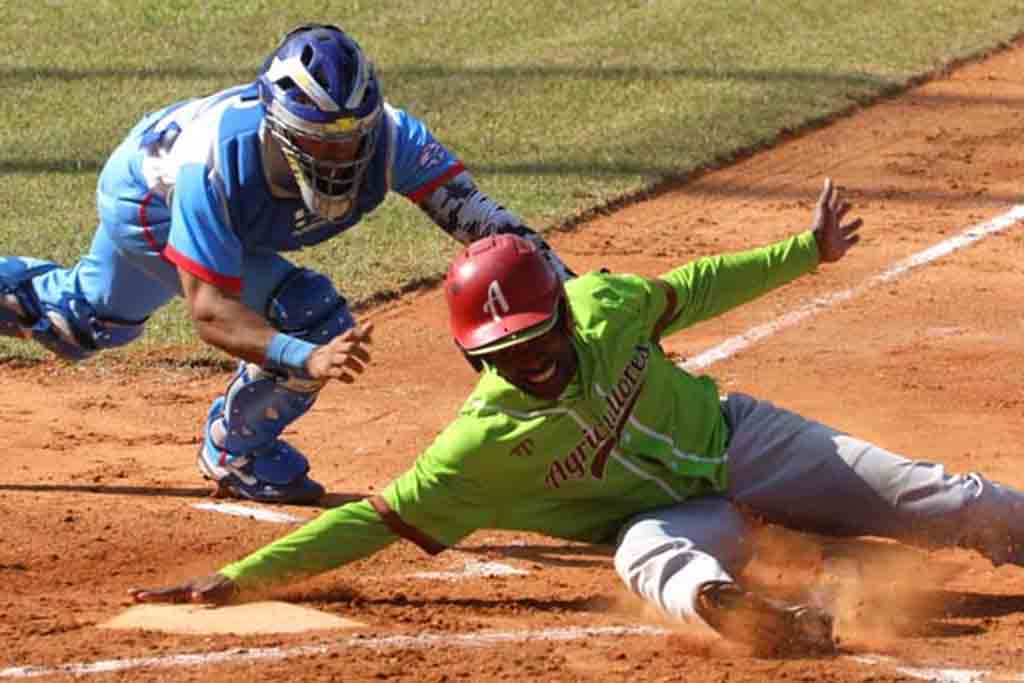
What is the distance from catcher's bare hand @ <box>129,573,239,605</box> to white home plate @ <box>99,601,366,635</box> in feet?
0.24

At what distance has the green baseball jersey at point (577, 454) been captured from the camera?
18.9 ft

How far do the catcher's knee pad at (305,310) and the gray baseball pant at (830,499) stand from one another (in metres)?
1.47

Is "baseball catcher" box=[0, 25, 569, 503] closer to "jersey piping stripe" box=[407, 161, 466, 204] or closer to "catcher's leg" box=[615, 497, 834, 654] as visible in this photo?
"jersey piping stripe" box=[407, 161, 466, 204]

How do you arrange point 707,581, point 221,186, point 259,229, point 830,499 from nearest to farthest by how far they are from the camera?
point 707,581, point 830,499, point 221,186, point 259,229

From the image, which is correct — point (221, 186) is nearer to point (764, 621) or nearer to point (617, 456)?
point (617, 456)

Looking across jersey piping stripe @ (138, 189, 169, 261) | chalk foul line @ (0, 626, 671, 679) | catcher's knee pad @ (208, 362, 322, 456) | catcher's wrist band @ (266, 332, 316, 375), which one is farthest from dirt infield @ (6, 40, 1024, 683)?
jersey piping stripe @ (138, 189, 169, 261)

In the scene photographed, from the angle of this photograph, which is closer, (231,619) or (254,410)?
(231,619)

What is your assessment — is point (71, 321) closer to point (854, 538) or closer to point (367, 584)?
point (367, 584)

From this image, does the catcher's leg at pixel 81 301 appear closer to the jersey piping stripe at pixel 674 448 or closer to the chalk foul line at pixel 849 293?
the jersey piping stripe at pixel 674 448

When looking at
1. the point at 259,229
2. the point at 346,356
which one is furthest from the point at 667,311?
the point at 259,229

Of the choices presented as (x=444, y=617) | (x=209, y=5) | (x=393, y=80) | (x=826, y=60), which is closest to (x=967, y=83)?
(x=826, y=60)

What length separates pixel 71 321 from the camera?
7367 millimetres

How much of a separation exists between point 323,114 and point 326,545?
1387 mm

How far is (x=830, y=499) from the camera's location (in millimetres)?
6129
